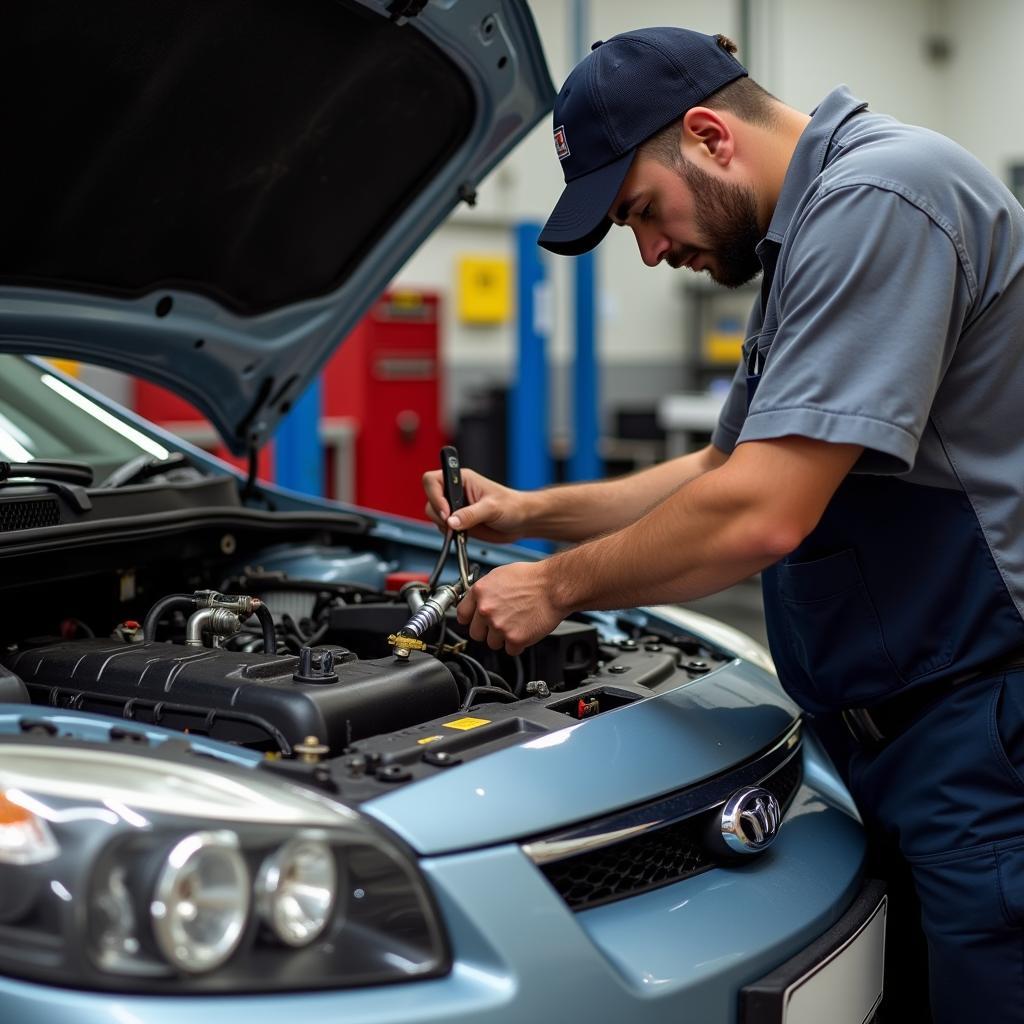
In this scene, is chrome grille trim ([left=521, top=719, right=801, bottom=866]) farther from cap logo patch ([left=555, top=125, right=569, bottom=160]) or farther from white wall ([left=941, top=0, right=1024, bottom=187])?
white wall ([left=941, top=0, right=1024, bottom=187])

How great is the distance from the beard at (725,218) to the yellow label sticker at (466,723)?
0.67 meters

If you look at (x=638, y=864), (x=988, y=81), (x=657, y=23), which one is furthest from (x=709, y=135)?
(x=988, y=81)

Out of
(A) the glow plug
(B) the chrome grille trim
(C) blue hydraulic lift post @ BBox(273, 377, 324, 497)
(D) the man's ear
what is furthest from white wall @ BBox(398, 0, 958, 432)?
(B) the chrome grille trim

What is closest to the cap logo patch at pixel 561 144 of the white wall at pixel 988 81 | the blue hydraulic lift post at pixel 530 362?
the blue hydraulic lift post at pixel 530 362

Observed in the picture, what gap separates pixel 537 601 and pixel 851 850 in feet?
1.61

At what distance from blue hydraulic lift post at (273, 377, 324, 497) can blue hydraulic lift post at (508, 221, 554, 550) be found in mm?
1239

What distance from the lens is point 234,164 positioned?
1.89 meters

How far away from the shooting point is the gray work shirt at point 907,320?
1.25 metres

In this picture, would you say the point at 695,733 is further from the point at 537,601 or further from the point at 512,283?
the point at 512,283

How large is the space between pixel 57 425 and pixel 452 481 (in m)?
0.77

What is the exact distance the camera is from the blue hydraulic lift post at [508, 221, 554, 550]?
16.7 ft

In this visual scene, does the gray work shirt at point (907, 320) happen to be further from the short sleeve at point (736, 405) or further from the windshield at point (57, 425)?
the windshield at point (57, 425)

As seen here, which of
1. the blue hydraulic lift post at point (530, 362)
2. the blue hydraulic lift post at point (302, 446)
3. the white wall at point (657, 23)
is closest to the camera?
the blue hydraulic lift post at point (302, 446)

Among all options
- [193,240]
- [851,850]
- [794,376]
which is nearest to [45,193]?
[193,240]
